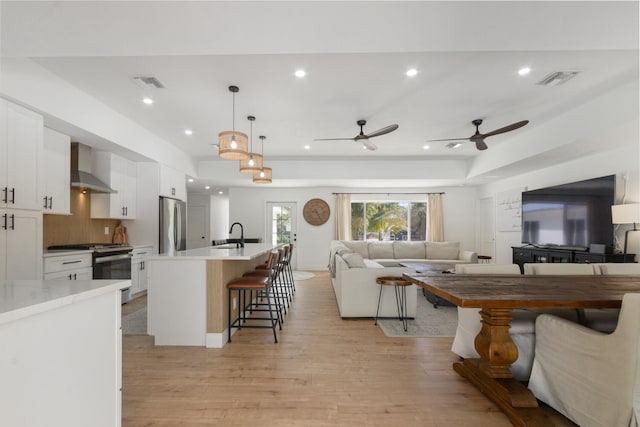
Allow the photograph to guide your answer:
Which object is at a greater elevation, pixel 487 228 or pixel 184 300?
pixel 487 228

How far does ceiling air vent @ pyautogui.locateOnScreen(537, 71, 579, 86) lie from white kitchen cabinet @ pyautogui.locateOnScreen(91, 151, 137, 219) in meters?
5.93

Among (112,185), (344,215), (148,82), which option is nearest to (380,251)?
(344,215)

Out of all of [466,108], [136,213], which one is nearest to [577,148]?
[466,108]

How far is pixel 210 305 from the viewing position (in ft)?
9.58

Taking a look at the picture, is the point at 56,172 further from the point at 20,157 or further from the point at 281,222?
the point at 281,222

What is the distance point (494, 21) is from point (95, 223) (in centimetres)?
577

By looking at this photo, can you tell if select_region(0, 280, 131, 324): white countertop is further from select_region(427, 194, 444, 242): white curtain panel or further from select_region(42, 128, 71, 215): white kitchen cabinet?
select_region(427, 194, 444, 242): white curtain panel

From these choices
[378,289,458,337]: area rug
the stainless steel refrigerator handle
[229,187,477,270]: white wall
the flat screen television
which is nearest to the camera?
[378,289,458,337]: area rug

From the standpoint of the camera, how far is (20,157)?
9.57ft

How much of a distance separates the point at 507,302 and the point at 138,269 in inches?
208

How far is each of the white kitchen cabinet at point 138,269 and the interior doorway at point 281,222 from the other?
3.60 m

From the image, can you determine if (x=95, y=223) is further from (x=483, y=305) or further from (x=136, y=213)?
(x=483, y=305)

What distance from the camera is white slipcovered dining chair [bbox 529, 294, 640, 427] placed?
1.47 meters

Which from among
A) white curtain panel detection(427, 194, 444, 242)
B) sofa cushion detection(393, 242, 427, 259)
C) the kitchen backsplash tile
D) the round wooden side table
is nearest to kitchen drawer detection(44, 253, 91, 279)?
the kitchen backsplash tile
